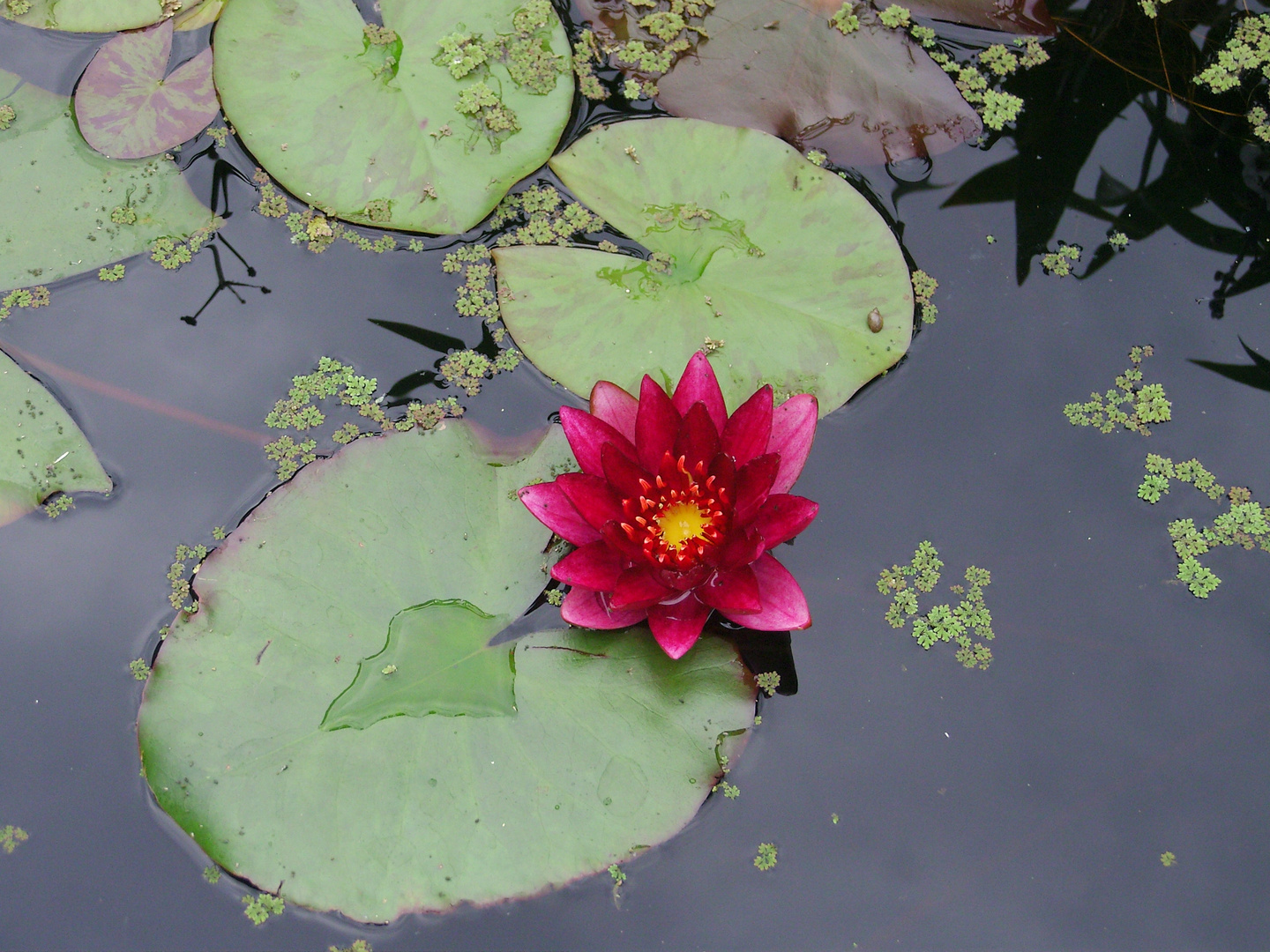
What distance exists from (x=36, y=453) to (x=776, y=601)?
297 cm

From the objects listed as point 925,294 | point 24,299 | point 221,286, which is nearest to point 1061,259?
point 925,294

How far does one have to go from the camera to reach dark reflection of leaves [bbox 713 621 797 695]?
10.2 ft

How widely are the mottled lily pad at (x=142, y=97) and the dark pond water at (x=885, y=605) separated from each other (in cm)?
16

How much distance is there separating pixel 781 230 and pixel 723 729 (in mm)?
2058

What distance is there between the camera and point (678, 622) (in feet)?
9.01

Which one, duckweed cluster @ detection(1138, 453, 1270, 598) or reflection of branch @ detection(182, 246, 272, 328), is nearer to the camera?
duckweed cluster @ detection(1138, 453, 1270, 598)

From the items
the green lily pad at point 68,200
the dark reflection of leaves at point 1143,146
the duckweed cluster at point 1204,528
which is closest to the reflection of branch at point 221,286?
the green lily pad at point 68,200

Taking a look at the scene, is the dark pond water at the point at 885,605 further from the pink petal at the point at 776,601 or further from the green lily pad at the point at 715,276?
the pink petal at the point at 776,601

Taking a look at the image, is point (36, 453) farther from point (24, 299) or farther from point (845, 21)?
point (845, 21)

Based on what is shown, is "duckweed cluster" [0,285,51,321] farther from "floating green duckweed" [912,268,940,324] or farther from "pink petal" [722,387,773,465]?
"floating green duckweed" [912,268,940,324]

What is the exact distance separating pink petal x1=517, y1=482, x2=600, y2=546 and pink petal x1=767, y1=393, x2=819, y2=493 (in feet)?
2.28

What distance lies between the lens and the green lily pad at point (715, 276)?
3.28m

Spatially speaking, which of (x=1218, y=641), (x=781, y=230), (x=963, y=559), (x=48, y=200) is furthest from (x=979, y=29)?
(x=48, y=200)

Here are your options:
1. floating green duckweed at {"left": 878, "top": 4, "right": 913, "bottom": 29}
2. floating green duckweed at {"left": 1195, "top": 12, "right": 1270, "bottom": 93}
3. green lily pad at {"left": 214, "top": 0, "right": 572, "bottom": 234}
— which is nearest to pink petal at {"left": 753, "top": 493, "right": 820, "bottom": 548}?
green lily pad at {"left": 214, "top": 0, "right": 572, "bottom": 234}
